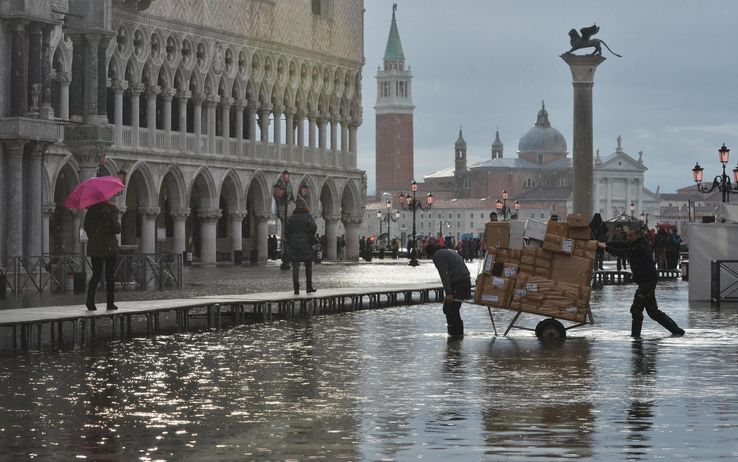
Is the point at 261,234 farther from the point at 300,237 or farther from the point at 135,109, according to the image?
the point at 300,237

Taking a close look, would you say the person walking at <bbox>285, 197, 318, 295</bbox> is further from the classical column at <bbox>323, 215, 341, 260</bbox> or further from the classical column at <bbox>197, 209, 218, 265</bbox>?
the classical column at <bbox>323, 215, 341, 260</bbox>

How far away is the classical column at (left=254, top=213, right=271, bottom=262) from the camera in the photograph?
237 feet

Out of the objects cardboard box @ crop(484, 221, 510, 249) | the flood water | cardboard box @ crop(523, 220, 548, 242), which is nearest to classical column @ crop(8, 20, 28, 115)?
the flood water

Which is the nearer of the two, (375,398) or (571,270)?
(375,398)

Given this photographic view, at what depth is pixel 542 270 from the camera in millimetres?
19891

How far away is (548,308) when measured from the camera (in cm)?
1983

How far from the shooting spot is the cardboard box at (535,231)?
65.3 ft

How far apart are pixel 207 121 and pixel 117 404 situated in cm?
5675

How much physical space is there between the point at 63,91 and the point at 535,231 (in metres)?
38.8

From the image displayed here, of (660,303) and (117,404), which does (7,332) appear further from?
(660,303)

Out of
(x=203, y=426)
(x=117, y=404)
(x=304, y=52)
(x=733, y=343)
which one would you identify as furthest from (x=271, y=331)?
(x=304, y=52)

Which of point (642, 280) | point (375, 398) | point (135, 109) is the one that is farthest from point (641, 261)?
point (135, 109)

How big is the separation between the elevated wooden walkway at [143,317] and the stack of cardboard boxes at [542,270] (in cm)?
409

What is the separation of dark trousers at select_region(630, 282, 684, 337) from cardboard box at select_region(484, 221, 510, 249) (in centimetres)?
159
